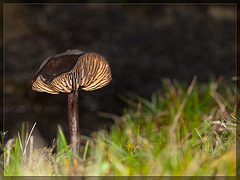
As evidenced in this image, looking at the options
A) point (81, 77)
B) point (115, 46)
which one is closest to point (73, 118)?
point (81, 77)

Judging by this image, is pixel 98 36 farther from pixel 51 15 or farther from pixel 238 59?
pixel 238 59

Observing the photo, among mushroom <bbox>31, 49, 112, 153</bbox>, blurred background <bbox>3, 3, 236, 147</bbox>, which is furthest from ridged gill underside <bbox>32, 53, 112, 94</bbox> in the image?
blurred background <bbox>3, 3, 236, 147</bbox>

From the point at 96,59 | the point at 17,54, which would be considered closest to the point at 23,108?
the point at 17,54

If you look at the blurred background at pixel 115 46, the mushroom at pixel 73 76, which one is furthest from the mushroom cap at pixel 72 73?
the blurred background at pixel 115 46

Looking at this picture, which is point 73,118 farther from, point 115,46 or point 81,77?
point 115,46

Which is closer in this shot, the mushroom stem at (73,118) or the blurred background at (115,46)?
the mushroom stem at (73,118)

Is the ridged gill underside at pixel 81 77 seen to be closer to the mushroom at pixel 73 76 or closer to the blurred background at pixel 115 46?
the mushroom at pixel 73 76

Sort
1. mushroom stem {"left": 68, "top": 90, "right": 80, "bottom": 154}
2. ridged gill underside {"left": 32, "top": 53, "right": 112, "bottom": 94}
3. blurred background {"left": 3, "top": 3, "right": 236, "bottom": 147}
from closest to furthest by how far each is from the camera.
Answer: ridged gill underside {"left": 32, "top": 53, "right": 112, "bottom": 94} → mushroom stem {"left": 68, "top": 90, "right": 80, "bottom": 154} → blurred background {"left": 3, "top": 3, "right": 236, "bottom": 147}

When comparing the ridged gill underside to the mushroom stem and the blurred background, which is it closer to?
the mushroom stem
